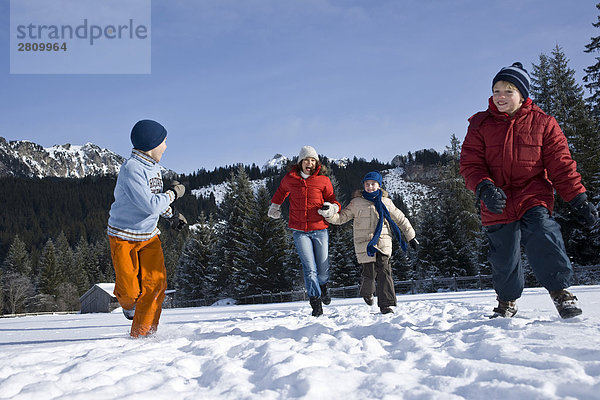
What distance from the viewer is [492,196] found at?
308 centimetres

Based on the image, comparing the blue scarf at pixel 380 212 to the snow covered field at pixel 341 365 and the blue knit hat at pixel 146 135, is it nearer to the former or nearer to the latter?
the snow covered field at pixel 341 365

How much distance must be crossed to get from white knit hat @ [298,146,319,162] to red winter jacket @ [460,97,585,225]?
8.69 ft

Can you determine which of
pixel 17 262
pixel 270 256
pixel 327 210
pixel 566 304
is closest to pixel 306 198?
pixel 327 210

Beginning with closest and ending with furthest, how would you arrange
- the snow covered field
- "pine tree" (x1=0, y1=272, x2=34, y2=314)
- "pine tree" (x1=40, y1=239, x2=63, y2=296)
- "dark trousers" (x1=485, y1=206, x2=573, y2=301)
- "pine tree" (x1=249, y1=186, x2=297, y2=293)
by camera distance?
1. the snow covered field
2. "dark trousers" (x1=485, y1=206, x2=573, y2=301)
3. "pine tree" (x1=249, y1=186, x2=297, y2=293)
4. "pine tree" (x1=0, y1=272, x2=34, y2=314)
5. "pine tree" (x1=40, y1=239, x2=63, y2=296)

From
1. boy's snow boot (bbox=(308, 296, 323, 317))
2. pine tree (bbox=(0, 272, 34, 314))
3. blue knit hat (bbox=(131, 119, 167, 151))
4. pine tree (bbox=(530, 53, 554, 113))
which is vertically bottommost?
pine tree (bbox=(0, 272, 34, 314))

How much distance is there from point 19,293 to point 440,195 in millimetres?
57693

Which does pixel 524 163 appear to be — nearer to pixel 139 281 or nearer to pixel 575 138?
pixel 139 281

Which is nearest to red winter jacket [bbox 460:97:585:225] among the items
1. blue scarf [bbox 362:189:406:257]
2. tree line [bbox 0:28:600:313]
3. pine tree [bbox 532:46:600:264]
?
blue scarf [bbox 362:189:406:257]

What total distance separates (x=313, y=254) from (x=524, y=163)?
2.98 m

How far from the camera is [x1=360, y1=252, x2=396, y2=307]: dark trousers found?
492 centimetres

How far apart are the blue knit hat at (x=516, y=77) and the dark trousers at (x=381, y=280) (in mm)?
2513

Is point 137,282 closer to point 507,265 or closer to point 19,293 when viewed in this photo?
point 507,265

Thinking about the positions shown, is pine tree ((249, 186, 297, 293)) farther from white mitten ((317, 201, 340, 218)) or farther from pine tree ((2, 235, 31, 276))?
pine tree ((2, 235, 31, 276))

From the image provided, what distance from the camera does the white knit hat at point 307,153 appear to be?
573 centimetres
